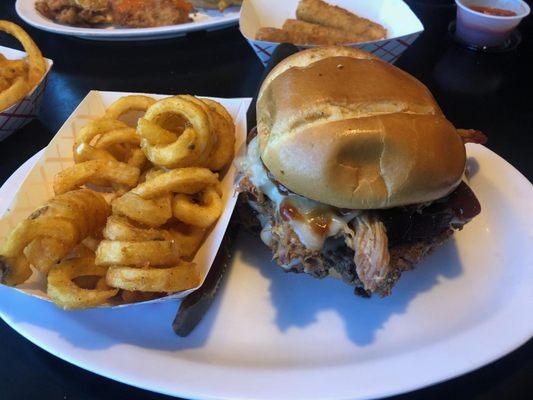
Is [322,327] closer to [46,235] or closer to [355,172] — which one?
[355,172]

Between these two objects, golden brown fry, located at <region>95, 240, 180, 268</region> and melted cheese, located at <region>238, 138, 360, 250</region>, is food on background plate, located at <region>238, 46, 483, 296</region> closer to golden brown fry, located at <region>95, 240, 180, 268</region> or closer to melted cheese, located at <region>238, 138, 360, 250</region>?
melted cheese, located at <region>238, 138, 360, 250</region>

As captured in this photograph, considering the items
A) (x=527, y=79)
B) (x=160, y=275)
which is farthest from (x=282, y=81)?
(x=527, y=79)

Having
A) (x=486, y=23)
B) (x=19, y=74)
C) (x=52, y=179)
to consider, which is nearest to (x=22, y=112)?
(x=19, y=74)

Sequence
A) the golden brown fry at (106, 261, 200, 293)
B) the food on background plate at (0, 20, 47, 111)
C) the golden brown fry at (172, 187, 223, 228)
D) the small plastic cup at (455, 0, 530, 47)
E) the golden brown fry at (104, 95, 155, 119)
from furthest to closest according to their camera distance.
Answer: the small plastic cup at (455, 0, 530, 47), the food on background plate at (0, 20, 47, 111), the golden brown fry at (104, 95, 155, 119), the golden brown fry at (172, 187, 223, 228), the golden brown fry at (106, 261, 200, 293)

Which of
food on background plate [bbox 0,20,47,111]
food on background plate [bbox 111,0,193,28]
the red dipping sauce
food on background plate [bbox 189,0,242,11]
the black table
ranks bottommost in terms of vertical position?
the black table

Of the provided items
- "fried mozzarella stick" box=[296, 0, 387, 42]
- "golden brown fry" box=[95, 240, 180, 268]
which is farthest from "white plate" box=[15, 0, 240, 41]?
"golden brown fry" box=[95, 240, 180, 268]

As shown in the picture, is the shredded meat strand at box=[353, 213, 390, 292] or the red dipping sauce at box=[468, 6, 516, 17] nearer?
the shredded meat strand at box=[353, 213, 390, 292]

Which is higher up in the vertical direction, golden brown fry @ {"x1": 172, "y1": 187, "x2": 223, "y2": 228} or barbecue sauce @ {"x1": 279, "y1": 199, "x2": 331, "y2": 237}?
barbecue sauce @ {"x1": 279, "y1": 199, "x2": 331, "y2": 237}

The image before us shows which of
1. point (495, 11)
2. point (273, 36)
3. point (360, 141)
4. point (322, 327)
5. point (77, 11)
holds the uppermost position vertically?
point (360, 141)
